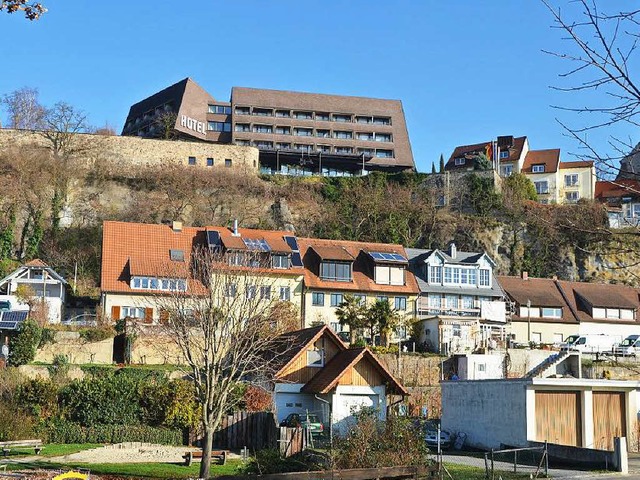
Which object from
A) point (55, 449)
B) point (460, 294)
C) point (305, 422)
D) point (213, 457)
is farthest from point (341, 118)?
point (213, 457)

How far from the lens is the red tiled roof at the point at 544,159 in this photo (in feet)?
268

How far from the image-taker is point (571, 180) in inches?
3219

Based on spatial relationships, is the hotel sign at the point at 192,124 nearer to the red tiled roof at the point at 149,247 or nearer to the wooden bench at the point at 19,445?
the red tiled roof at the point at 149,247

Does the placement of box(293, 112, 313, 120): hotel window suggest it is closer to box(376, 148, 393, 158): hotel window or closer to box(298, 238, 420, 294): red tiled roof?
box(376, 148, 393, 158): hotel window

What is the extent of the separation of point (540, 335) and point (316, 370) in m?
26.8

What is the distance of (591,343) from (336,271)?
17766 millimetres

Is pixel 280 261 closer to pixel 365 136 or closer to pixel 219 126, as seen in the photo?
pixel 219 126

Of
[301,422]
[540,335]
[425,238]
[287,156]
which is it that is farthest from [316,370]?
[287,156]

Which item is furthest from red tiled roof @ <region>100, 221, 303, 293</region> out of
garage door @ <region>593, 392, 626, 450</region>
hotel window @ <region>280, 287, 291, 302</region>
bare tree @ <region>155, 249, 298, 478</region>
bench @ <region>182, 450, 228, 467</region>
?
garage door @ <region>593, 392, 626, 450</region>

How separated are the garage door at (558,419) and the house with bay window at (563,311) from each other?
2545 cm

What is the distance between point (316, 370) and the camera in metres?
35.7

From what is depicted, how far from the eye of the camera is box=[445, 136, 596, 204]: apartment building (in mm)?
80312

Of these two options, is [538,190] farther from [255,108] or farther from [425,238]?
[255,108]

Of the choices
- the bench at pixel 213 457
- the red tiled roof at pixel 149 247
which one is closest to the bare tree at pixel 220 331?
the bench at pixel 213 457
